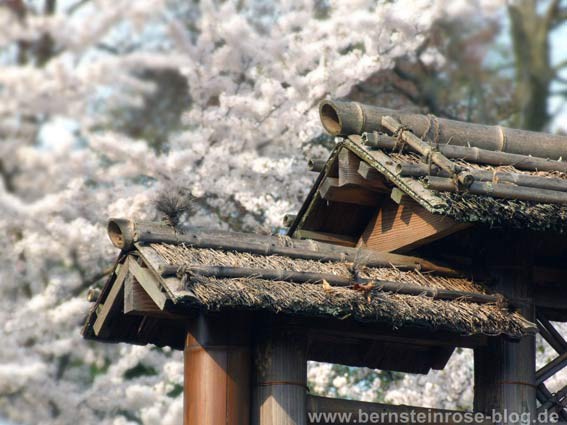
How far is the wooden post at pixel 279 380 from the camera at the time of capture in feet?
18.1

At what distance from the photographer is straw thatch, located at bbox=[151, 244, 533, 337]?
16.9 ft

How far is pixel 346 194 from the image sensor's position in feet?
21.1

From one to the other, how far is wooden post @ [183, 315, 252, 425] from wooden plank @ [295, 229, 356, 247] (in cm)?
118

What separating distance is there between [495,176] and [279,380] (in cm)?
154

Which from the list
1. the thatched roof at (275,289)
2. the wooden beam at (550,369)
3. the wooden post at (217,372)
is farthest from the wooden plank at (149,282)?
the wooden beam at (550,369)

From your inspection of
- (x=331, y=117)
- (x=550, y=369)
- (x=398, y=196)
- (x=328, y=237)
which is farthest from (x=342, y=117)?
(x=550, y=369)

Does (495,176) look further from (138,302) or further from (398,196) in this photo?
(138,302)

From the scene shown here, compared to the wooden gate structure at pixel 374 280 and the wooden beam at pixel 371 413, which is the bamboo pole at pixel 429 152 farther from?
the wooden beam at pixel 371 413

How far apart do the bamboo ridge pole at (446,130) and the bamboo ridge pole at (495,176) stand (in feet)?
1.60

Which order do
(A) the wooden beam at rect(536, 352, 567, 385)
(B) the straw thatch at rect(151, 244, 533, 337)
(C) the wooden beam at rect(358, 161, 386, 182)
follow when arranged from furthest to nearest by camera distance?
(A) the wooden beam at rect(536, 352, 567, 385) < (C) the wooden beam at rect(358, 161, 386, 182) < (B) the straw thatch at rect(151, 244, 533, 337)

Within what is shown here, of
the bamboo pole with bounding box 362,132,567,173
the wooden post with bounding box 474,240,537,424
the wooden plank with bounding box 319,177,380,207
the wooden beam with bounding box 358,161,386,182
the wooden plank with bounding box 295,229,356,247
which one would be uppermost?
the bamboo pole with bounding box 362,132,567,173

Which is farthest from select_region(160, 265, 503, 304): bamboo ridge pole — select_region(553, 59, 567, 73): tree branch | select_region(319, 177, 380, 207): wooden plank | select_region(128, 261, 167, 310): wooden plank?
select_region(553, 59, 567, 73): tree branch

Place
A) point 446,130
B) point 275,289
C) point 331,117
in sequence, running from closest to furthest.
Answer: point 275,289 → point 331,117 → point 446,130

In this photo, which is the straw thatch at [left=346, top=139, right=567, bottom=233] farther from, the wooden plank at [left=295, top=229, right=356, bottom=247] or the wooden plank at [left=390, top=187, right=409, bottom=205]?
the wooden plank at [left=295, top=229, right=356, bottom=247]
